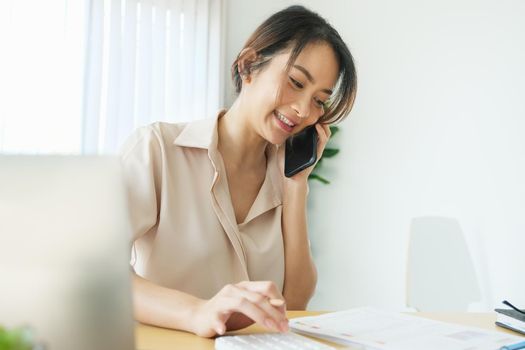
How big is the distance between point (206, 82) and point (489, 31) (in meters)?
1.61

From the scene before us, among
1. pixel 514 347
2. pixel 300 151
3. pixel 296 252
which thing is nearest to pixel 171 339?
pixel 514 347

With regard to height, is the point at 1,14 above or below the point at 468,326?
above

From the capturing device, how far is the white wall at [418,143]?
2.21 m

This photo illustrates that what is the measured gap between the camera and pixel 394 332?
2.82ft

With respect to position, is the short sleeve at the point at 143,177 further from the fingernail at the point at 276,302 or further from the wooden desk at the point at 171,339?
the fingernail at the point at 276,302

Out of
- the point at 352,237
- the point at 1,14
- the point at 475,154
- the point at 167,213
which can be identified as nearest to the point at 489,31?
the point at 475,154

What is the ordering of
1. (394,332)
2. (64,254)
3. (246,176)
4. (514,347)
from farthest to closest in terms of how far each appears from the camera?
(246,176)
(394,332)
(514,347)
(64,254)

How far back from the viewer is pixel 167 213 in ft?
3.77

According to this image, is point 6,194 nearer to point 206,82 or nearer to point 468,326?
point 468,326

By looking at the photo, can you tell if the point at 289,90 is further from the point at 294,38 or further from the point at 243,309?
the point at 243,309

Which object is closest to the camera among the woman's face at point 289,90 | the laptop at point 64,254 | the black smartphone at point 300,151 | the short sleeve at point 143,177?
the laptop at point 64,254

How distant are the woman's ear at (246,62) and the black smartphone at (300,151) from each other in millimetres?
225

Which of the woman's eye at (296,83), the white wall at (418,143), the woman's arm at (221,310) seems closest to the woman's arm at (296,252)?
the woman's eye at (296,83)

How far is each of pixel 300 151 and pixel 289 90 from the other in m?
0.21
